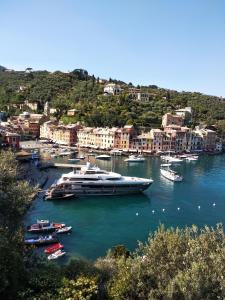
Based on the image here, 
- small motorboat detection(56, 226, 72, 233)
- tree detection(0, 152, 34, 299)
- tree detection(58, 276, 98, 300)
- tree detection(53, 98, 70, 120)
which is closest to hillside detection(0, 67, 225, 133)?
tree detection(53, 98, 70, 120)

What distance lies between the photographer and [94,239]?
108ft

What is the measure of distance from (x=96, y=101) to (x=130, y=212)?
80204 mm

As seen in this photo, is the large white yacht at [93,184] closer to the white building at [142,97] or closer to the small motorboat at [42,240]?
the small motorboat at [42,240]

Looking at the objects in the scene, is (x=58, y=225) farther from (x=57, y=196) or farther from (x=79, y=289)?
(x=79, y=289)

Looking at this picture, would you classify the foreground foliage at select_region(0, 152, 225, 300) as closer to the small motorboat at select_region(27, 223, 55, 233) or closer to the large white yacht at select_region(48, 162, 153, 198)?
the small motorboat at select_region(27, 223, 55, 233)

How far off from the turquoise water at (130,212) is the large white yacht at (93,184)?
3.22 ft

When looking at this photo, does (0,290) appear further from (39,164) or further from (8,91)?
(8,91)

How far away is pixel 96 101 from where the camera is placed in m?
118

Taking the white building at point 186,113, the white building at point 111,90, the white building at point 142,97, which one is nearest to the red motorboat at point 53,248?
the white building at point 186,113

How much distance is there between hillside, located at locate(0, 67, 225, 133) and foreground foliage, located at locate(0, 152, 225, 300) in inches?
3365

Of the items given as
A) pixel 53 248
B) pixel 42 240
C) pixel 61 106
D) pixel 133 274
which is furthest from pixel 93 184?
pixel 61 106

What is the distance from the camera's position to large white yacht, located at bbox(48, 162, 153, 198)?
151ft

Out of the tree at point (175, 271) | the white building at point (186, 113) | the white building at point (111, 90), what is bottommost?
the tree at point (175, 271)

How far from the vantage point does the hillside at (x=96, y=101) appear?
106637 millimetres
